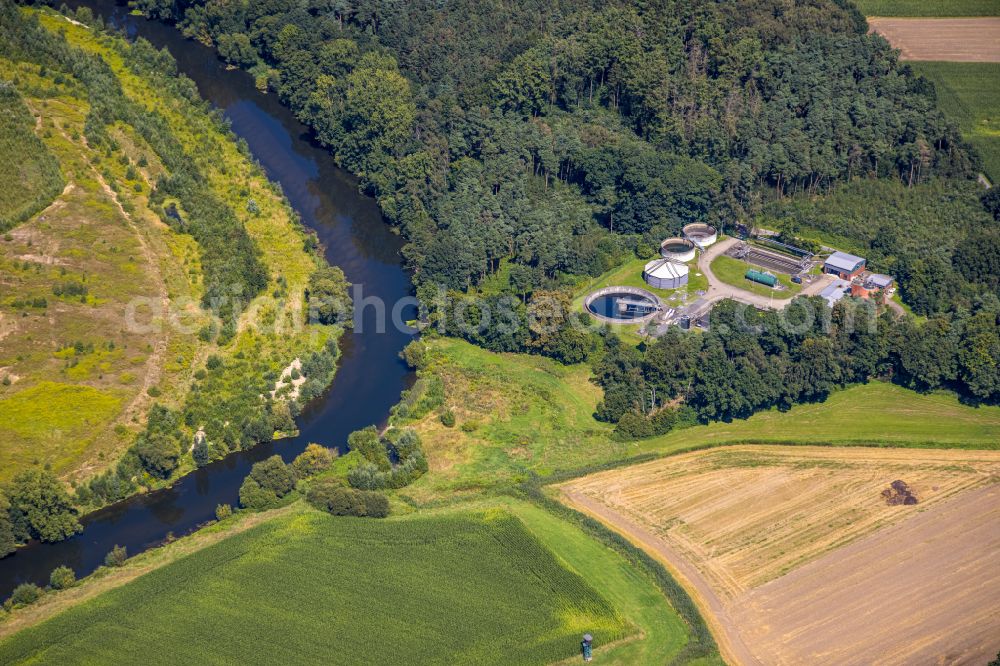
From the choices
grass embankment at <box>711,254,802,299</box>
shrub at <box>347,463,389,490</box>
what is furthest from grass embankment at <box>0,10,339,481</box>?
grass embankment at <box>711,254,802,299</box>

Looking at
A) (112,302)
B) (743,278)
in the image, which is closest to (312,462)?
(112,302)

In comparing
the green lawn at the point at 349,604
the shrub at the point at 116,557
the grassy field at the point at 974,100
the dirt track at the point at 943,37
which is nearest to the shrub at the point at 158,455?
the shrub at the point at 116,557

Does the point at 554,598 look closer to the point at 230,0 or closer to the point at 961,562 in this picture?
the point at 961,562

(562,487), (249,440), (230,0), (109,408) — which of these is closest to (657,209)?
(562,487)

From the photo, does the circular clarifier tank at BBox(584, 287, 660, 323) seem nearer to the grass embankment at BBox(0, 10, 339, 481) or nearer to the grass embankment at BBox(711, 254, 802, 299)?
the grass embankment at BBox(711, 254, 802, 299)

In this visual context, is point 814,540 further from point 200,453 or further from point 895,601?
point 200,453

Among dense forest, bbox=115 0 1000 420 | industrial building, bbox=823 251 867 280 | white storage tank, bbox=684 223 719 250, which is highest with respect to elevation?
dense forest, bbox=115 0 1000 420
